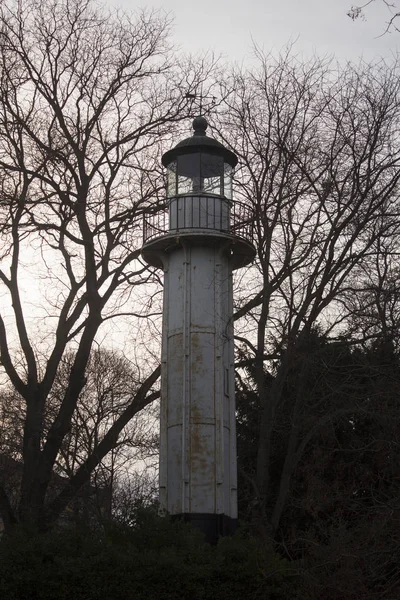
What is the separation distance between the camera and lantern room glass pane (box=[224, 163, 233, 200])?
17688 millimetres

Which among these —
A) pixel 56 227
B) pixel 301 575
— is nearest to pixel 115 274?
pixel 56 227

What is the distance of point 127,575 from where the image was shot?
1341 cm

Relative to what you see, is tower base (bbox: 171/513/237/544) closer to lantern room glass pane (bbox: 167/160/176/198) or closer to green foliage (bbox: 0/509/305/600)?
green foliage (bbox: 0/509/305/600)

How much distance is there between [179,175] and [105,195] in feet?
8.69

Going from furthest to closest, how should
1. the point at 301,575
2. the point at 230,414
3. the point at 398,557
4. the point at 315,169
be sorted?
the point at 315,169 → the point at 230,414 → the point at 301,575 → the point at 398,557

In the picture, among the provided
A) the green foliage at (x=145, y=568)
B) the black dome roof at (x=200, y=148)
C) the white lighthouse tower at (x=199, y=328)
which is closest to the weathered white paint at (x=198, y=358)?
the white lighthouse tower at (x=199, y=328)

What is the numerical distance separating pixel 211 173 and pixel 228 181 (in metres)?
0.37

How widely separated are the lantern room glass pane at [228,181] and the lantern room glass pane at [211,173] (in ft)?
0.37

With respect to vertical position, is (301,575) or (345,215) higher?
(345,215)

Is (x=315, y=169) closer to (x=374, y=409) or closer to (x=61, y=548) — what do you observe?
(x=374, y=409)

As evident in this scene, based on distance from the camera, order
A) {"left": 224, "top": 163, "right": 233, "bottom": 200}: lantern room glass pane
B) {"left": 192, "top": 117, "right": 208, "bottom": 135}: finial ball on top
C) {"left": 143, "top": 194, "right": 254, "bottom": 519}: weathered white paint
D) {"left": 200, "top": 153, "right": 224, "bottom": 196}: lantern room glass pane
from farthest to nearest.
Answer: {"left": 192, "top": 117, "right": 208, "bottom": 135}: finial ball on top < {"left": 224, "top": 163, "right": 233, "bottom": 200}: lantern room glass pane < {"left": 200, "top": 153, "right": 224, "bottom": 196}: lantern room glass pane < {"left": 143, "top": 194, "right": 254, "bottom": 519}: weathered white paint

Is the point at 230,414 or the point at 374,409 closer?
the point at 374,409

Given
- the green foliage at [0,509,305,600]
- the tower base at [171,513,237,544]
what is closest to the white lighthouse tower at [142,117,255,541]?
the tower base at [171,513,237,544]

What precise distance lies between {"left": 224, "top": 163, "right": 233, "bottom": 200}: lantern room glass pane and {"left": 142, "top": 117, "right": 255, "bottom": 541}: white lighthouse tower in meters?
0.02
